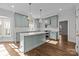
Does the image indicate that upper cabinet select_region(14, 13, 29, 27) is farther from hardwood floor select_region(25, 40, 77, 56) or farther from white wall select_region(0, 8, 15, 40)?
hardwood floor select_region(25, 40, 77, 56)

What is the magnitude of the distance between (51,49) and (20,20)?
933 millimetres

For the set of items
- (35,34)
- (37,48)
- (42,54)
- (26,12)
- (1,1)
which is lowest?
(42,54)

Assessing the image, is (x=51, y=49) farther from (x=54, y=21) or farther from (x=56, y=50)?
(x=54, y=21)

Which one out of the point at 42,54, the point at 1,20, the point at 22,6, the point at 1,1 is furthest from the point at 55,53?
the point at 1,1

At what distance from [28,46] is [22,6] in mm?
874

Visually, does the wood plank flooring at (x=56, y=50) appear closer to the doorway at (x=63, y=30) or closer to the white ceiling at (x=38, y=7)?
the doorway at (x=63, y=30)

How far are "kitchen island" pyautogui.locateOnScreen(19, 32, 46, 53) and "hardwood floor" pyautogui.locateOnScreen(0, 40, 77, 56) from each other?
0.30ft

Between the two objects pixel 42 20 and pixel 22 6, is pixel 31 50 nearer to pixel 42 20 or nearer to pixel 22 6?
pixel 42 20

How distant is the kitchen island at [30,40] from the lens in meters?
1.95

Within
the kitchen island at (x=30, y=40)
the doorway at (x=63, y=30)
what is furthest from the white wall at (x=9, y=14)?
the doorway at (x=63, y=30)

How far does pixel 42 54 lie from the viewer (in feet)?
6.33

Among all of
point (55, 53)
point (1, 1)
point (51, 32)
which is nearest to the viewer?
point (1, 1)

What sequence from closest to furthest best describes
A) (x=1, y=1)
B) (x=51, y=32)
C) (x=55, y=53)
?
1. (x=1, y=1)
2. (x=55, y=53)
3. (x=51, y=32)

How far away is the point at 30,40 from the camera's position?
2.06m
